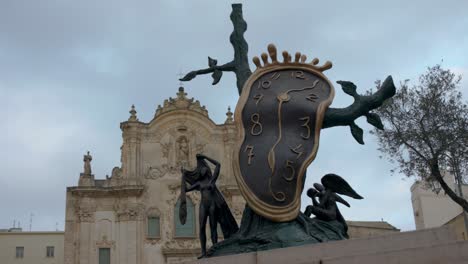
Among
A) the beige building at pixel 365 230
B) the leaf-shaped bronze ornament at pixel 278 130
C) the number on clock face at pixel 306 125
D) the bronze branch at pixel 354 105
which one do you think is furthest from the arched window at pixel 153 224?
the number on clock face at pixel 306 125

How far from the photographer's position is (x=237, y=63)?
1209 centimetres

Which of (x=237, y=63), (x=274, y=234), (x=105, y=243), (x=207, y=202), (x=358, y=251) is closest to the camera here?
(x=358, y=251)

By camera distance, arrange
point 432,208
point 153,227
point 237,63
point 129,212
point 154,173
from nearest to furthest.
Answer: point 237,63
point 153,227
point 129,212
point 154,173
point 432,208

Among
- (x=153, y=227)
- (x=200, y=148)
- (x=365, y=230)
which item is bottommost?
(x=365, y=230)

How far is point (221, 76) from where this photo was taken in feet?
40.4

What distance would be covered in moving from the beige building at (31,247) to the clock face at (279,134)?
3296 cm

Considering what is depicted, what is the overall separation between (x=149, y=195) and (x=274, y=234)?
23169mm

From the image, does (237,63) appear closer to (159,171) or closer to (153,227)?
(153,227)

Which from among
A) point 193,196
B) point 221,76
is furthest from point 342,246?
point 193,196

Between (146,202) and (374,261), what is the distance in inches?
1011

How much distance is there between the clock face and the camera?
1010 cm

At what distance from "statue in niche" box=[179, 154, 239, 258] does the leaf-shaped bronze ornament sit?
0.49m

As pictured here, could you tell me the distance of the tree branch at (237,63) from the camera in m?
11.9

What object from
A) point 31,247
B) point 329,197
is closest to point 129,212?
point 31,247
